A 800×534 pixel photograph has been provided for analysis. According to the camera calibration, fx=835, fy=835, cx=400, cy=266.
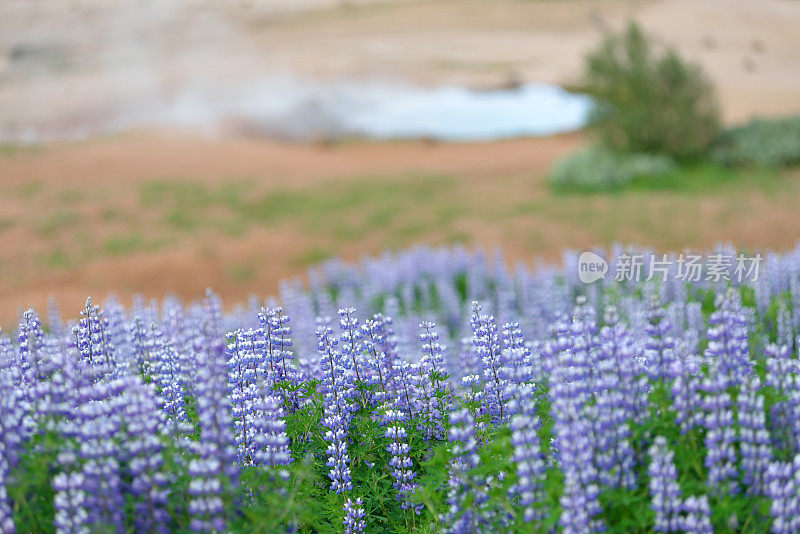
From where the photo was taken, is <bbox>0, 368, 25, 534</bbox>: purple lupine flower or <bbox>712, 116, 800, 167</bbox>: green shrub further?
<bbox>712, 116, 800, 167</bbox>: green shrub

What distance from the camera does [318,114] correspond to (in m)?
28.2

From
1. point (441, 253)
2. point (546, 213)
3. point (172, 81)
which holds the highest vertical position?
point (172, 81)

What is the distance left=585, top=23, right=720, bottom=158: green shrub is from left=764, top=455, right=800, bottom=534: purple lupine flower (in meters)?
15.9

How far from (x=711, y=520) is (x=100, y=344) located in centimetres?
255

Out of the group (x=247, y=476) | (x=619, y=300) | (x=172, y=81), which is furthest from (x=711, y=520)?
(x=172, y=81)

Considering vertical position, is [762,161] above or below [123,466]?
above

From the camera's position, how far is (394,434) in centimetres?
337

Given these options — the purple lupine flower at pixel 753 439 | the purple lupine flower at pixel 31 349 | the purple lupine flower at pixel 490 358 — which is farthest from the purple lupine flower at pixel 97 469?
the purple lupine flower at pixel 753 439

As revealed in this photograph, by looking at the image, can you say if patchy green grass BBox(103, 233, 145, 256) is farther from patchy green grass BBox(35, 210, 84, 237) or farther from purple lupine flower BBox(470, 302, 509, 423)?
purple lupine flower BBox(470, 302, 509, 423)

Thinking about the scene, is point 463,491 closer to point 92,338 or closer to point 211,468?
point 211,468

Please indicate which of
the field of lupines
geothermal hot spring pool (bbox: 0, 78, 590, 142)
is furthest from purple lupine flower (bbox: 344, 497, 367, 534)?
geothermal hot spring pool (bbox: 0, 78, 590, 142)

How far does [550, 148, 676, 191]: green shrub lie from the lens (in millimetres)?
16766

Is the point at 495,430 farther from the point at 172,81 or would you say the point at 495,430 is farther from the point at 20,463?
the point at 172,81

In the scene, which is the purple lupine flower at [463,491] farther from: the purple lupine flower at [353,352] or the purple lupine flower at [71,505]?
the purple lupine flower at [71,505]
